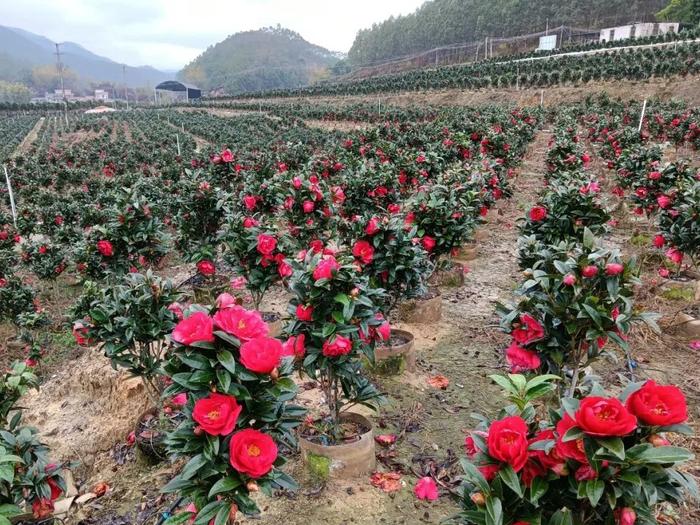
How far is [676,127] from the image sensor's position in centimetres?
1252

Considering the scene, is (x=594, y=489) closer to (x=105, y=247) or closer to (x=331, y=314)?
(x=331, y=314)

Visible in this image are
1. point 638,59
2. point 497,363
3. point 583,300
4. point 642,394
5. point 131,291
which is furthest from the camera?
point 638,59

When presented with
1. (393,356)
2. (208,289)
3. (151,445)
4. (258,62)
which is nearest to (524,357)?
(393,356)

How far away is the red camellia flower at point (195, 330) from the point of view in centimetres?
174

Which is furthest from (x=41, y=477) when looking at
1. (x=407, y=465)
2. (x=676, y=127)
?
(x=676, y=127)

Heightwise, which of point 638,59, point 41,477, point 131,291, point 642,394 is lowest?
point 41,477

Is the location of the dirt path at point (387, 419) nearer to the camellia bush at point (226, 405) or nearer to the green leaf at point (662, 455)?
the camellia bush at point (226, 405)

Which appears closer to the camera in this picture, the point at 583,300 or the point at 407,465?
the point at 583,300

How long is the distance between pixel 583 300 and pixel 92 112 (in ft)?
219

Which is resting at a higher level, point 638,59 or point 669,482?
point 638,59

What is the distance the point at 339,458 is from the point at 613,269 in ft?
6.15

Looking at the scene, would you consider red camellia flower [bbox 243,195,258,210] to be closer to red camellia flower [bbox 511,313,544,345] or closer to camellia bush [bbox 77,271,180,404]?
camellia bush [bbox 77,271,180,404]

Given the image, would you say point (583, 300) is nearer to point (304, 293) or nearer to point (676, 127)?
point (304, 293)

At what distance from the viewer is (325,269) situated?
2436mm
